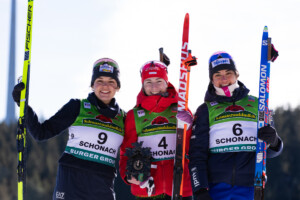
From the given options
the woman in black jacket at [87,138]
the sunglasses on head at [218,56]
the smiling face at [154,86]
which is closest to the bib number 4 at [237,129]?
the sunglasses on head at [218,56]

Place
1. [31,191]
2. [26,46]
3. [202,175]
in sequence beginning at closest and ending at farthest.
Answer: [202,175] < [26,46] < [31,191]

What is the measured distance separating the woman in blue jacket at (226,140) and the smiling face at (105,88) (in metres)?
1.15

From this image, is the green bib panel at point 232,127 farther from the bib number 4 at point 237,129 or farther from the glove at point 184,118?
the glove at point 184,118

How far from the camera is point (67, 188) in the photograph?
218 inches

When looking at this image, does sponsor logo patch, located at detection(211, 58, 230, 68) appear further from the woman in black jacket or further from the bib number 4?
the woman in black jacket

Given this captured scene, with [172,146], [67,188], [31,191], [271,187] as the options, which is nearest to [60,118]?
[67,188]

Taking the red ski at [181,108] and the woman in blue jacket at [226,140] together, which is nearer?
the woman in blue jacket at [226,140]

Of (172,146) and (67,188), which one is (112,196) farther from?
(172,146)

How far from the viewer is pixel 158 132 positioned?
5770mm

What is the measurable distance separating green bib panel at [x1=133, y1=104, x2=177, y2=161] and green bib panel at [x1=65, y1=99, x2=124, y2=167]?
0.29 metres

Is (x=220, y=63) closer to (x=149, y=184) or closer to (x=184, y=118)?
(x=184, y=118)

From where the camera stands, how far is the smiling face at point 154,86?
593cm

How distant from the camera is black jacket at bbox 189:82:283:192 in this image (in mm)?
5234

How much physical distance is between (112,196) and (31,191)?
3725 cm
